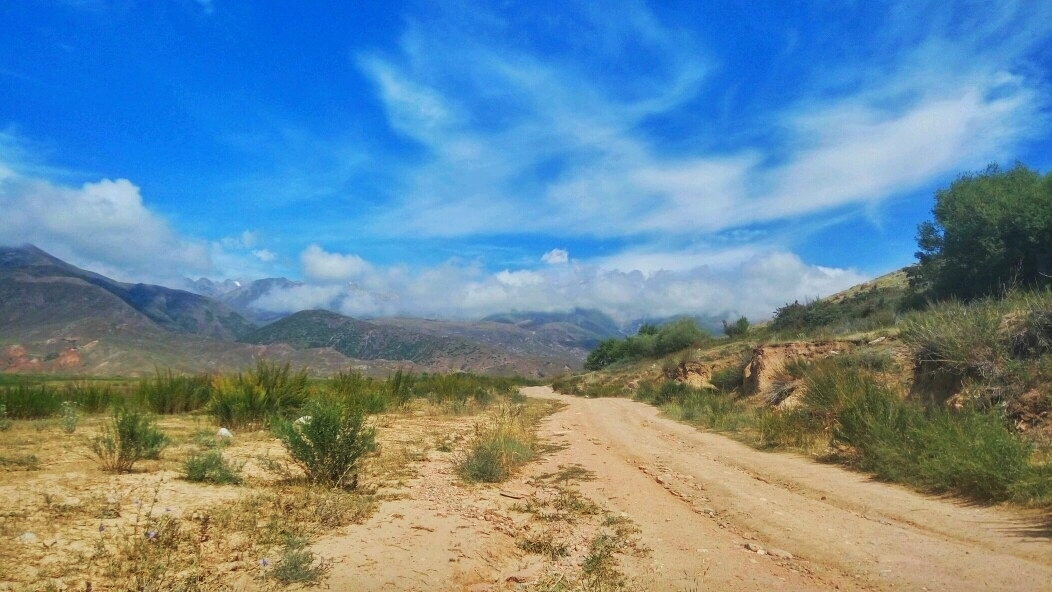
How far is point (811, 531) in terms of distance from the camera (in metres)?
6.59

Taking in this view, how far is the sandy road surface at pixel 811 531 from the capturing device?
511cm

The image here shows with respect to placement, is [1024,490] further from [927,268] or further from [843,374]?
[927,268]

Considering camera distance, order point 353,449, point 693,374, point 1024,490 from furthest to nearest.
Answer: point 693,374, point 353,449, point 1024,490

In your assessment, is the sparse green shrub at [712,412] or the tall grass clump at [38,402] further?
the sparse green shrub at [712,412]

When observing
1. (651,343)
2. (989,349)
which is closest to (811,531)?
(989,349)

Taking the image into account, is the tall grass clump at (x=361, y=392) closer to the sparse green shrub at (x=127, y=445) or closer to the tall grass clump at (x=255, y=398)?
the tall grass clump at (x=255, y=398)

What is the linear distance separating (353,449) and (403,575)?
12.2 ft

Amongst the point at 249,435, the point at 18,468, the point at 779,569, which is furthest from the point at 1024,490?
the point at 249,435

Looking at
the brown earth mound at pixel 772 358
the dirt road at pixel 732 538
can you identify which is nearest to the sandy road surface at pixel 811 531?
the dirt road at pixel 732 538

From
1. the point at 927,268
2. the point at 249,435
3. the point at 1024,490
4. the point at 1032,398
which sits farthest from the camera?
the point at 927,268

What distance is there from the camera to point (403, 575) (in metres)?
5.17

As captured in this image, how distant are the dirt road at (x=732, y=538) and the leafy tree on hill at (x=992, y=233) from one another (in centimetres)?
2352

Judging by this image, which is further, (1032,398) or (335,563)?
(1032,398)

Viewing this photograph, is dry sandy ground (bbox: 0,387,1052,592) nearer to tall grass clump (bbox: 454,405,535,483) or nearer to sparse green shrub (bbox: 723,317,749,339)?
tall grass clump (bbox: 454,405,535,483)
